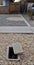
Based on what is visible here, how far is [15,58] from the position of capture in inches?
106

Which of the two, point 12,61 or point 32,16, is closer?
point 12,61

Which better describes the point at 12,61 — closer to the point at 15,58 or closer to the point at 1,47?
the point at 15,58

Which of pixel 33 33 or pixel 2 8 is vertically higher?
pixel 2 8

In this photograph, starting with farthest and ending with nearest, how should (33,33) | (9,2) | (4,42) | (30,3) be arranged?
(9,2) → (30,3) → (33,33) → (4,42)

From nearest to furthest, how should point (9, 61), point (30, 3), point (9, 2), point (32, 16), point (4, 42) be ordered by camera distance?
point (9, 61), point (4, 42), point (32, 16), point (30, 3), point (9, 2)

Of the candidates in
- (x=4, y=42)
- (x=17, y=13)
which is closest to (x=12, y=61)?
(x=4, y=42)

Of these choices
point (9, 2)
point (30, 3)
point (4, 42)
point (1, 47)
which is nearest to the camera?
point (1, 47)

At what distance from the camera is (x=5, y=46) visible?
329cm

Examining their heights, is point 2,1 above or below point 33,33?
above

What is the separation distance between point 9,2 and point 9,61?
288 inches

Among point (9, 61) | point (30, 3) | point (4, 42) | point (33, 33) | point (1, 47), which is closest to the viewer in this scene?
point (9, 61)

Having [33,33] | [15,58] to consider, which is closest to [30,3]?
[33,33]

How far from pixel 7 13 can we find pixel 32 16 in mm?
2320

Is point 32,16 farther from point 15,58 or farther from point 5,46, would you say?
point 15,58
